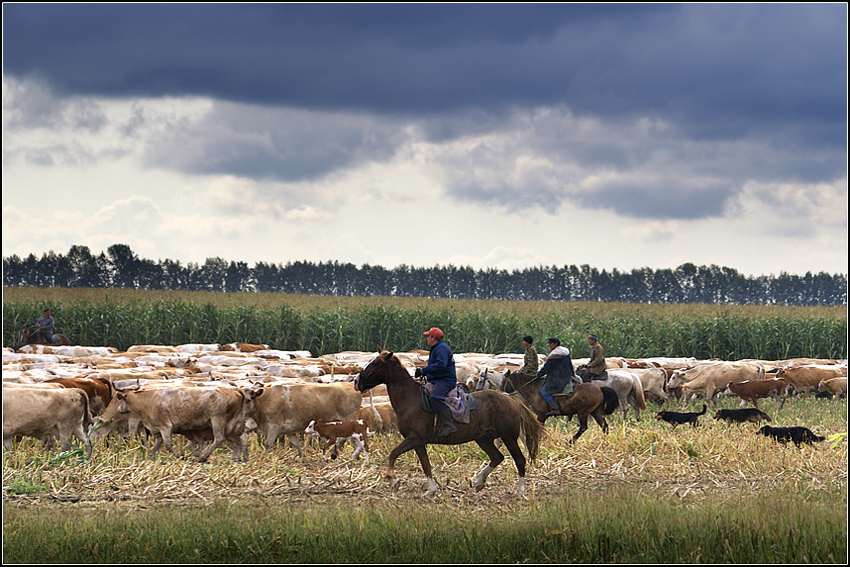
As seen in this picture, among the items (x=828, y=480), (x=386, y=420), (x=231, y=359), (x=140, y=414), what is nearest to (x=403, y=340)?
(x=231, y=359)

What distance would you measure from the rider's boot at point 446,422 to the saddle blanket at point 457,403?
0.07 metres

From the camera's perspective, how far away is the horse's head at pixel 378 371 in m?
10.3

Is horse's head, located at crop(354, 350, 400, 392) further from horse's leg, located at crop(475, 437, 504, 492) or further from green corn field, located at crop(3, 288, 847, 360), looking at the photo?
green corn field, located at crop(3, 288, 847, 360)

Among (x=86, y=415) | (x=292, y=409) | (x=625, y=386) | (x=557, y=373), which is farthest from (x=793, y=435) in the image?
(x=86, y=415)

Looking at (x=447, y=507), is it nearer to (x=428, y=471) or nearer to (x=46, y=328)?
(x=428, y=471)

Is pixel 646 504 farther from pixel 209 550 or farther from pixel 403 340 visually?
pixel 403 340

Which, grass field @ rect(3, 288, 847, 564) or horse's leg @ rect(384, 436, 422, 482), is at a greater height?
horse's leg @ rect(384, 436, 422, 482)

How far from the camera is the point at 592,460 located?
40.7 ft

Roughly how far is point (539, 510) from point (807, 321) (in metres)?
30.3

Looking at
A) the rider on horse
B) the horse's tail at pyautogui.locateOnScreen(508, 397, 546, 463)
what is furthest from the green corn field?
the horse's tail at pyautogui.locateOnScreen(508, 397, 546, 463)

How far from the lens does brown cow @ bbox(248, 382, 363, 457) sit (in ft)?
44.0

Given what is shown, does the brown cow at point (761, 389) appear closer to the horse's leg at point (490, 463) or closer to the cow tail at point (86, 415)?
the horse's leg at point (490, 463)

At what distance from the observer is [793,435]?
45.0ft

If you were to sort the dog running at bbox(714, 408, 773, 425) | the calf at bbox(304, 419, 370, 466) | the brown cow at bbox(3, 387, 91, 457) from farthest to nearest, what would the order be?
the dog running at bbox(714, 408, 773, 425), the calf at bbox(304, 419, 370, 466), the brown cow at bbox(3, 387, 91, 457)
